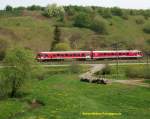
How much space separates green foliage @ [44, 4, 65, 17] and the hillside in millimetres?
2590

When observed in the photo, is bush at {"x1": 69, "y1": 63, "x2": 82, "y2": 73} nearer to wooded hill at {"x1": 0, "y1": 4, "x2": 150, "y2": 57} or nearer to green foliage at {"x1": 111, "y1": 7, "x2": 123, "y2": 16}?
wooded hill at {"x1": 0, "y1": 4, "x2": 150, "y2": 57}

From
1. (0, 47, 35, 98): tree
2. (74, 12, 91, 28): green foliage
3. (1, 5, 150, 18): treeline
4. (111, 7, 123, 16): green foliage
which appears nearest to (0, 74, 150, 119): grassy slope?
(0, 47, 35, 98): tree

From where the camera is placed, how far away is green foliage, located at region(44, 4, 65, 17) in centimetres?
17150

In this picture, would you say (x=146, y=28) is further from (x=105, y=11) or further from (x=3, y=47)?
(x=3, y=47)

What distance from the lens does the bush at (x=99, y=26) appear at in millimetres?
154000

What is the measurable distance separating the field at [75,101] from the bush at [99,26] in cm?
8876

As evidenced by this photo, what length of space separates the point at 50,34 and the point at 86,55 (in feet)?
127

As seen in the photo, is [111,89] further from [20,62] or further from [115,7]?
[115,7]

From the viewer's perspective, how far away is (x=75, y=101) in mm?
51906

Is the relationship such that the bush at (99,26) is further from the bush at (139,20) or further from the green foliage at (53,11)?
the green foliage at (53,11)

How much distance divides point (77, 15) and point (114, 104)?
112 m

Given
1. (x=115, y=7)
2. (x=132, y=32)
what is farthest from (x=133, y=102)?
(x=115, y=7)

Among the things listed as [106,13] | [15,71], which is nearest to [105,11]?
[106,13]

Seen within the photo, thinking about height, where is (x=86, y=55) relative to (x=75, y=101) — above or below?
above
